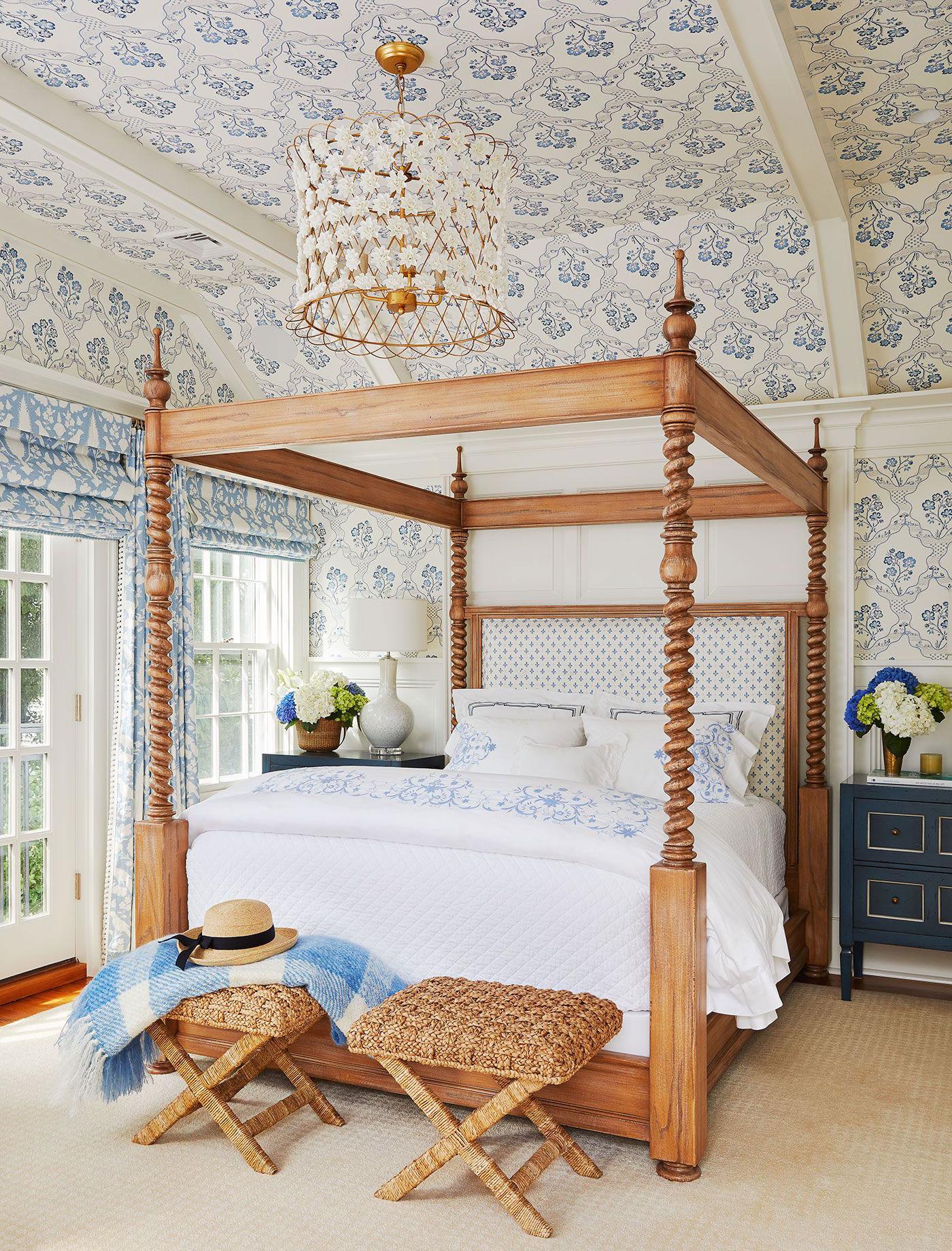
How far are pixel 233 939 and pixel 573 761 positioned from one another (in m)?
1.76

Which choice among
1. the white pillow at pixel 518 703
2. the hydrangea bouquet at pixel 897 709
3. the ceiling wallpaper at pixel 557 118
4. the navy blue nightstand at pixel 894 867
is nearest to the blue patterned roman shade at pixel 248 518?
the ceiling wallpaper at pixel 557 118

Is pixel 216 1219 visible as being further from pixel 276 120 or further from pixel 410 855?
pixel 276 120

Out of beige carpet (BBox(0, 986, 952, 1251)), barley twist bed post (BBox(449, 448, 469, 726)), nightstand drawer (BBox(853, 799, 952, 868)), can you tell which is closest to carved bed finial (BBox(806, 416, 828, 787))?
nightstand drawer (BBox(853, 799, 952, 868))

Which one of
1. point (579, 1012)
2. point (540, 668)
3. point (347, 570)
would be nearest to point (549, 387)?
point (579, 1012)

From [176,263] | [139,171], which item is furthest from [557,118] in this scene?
[176,263]

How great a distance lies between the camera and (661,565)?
10.9 ft

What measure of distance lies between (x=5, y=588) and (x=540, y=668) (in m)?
2.42

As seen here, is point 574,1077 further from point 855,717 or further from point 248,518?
point 248,518

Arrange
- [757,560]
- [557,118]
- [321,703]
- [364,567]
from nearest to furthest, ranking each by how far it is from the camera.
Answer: [557,118]
[757,560]
[321,703]
[364,567]

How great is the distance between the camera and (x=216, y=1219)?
2621mm

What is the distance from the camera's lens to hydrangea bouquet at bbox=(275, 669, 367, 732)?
5328 millimetres

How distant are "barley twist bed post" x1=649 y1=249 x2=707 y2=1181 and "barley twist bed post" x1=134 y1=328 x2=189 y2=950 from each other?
1556mm

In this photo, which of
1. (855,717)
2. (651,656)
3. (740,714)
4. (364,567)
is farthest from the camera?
(364,567)

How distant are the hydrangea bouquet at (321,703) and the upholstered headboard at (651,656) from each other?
2.04 ft
